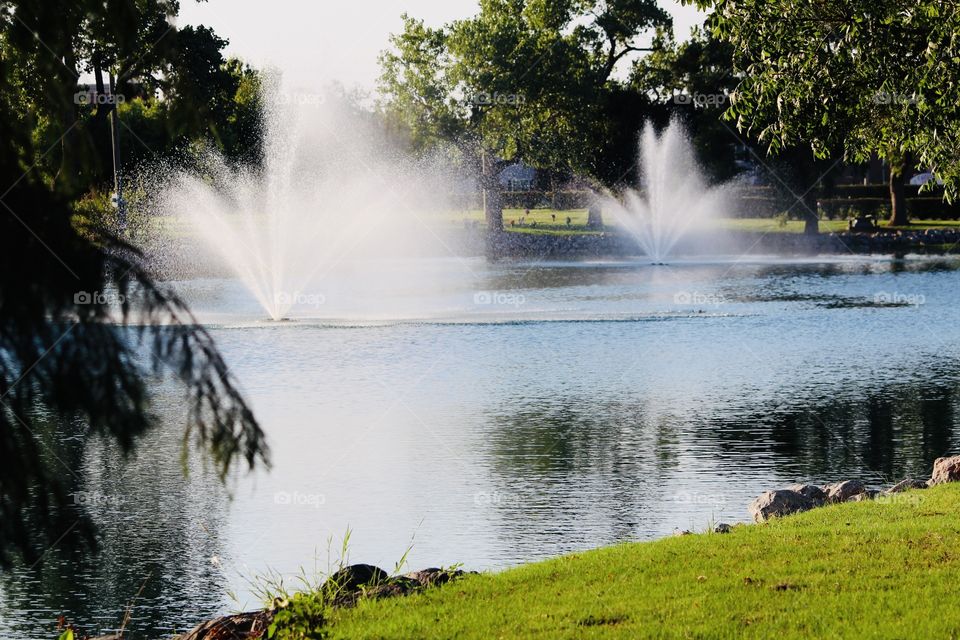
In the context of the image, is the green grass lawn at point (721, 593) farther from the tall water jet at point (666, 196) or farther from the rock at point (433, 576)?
the tall water jet at point (666, 196)

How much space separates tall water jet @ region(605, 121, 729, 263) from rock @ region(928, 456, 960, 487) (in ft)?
161

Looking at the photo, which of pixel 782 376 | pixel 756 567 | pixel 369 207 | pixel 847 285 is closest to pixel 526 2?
pixel 369 207

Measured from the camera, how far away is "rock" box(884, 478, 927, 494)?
1338cm

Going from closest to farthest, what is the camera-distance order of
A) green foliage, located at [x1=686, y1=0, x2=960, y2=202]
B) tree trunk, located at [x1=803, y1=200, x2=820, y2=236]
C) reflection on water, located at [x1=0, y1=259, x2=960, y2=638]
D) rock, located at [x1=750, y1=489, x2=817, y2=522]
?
1. reflection on water, located at [x1=0, y1=259, x2=960, y2=638]
2. rock, located at [x1=750, y1=489, x2=817, y2=522]
3. green foliage, located at [x1=686, y1=0, x2=960, y2=202]
4. tree trunk, located at [x1=803, y1=200, x2=820, y2=236]

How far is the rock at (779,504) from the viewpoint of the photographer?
12609 millimetres

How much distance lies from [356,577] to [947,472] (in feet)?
23.9

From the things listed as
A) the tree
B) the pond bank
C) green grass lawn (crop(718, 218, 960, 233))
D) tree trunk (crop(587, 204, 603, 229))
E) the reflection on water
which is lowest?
the reflection on water

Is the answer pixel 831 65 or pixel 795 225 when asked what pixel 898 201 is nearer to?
pixel 795 225

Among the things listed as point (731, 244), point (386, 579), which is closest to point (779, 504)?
point (386, 579)

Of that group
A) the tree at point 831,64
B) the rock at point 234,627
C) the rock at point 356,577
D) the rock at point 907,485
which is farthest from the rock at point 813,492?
the rock at point 234,627

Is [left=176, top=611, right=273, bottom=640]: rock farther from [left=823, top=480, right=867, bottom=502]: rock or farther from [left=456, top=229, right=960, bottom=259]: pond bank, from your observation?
[left=456, top=229, right=960, bottom=259]: pond bank

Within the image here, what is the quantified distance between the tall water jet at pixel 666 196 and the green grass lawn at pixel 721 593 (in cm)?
5286

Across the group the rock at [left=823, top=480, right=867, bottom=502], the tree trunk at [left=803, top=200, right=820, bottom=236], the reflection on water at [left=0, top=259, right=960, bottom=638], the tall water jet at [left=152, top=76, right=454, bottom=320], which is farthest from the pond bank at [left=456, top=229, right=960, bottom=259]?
the rock at [left=823, top=480, right=867, bottom=502]

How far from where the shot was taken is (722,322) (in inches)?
1225
